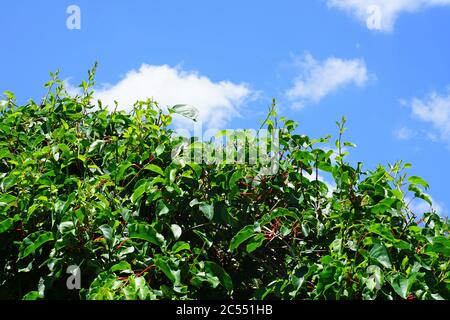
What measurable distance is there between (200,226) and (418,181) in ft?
3.49

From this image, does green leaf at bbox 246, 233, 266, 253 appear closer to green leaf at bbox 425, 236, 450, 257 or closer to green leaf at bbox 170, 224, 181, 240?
green leaf at bbox 170, 224, 181, 240

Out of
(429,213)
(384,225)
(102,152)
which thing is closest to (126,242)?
(102,152)

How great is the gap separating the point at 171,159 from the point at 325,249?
0.89 m

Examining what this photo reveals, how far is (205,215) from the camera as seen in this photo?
2.89 m

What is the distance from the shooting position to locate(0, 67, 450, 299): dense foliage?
8.69ft

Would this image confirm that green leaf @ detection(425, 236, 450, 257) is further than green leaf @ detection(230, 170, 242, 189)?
→ No

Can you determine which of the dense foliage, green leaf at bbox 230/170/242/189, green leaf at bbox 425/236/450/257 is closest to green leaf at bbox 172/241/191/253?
the dense foliage

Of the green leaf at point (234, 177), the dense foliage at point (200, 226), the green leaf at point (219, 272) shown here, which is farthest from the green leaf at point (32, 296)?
the green leaf at point (234, 177)

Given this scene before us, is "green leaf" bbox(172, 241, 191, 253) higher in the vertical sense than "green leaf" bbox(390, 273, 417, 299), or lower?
higher

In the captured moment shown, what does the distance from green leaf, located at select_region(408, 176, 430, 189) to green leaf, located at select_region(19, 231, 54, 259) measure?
5.53ft

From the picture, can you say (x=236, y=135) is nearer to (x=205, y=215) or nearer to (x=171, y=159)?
(x=171, y=159)

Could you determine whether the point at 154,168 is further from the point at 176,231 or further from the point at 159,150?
the point at 176,231

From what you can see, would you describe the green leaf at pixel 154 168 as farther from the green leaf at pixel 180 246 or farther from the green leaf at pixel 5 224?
the green leaf at pixel 5 224

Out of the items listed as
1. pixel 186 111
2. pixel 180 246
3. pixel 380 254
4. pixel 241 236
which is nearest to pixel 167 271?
pixel 180 246
